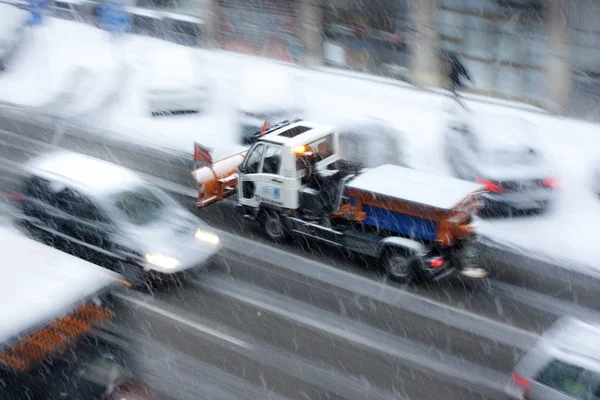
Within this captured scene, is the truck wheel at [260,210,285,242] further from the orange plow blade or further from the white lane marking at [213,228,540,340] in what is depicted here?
the orange plow blade

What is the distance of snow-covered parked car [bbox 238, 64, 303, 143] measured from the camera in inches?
703

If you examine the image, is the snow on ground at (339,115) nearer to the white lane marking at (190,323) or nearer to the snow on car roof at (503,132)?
the snow on car roof at (503,132)

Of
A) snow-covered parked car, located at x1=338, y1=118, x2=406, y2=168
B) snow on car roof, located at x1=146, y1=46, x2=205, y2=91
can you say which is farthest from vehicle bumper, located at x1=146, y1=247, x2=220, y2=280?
snow on car roof, located at x1=146, y1=46, x2=205, y2=91

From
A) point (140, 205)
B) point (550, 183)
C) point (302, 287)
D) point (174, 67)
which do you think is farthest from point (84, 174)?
point (174, 67)

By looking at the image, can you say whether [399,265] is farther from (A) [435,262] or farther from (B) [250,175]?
(B) [250,175]

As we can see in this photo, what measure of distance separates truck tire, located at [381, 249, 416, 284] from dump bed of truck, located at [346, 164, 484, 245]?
1.16ft

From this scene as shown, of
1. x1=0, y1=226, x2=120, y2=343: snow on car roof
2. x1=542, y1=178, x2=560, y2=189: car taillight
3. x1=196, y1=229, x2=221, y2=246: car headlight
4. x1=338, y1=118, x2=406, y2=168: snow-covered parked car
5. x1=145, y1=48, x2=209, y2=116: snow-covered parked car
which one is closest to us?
x1=0, y1=226, x2=120, y2=343: snow on car roof

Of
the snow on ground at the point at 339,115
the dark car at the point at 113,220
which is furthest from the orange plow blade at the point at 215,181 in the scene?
the snow on ground at the point at 339,115

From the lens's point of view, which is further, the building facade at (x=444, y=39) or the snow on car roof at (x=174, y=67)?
the snow on car roof at (x=174, y=67)

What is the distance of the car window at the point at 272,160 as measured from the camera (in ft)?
43.0

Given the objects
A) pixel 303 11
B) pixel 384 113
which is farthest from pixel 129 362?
pixel 303 11

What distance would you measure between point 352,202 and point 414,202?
116 cm

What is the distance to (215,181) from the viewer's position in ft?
46.9

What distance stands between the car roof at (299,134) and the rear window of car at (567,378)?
6.34 metres
